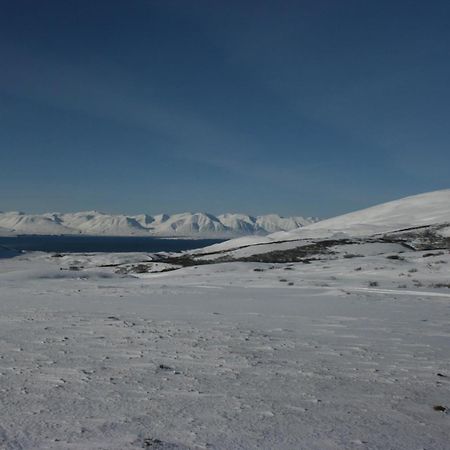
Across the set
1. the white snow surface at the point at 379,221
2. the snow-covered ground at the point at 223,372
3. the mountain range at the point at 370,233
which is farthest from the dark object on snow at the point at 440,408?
the white snow surface at the point at 379,221

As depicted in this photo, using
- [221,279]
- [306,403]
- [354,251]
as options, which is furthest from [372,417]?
[354,251]

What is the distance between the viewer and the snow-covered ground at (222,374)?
5000 mm

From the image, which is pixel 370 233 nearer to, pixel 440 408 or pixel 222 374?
pixel 222 374

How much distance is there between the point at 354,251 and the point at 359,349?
118ft

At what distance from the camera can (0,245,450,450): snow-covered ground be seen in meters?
Result: 5.00

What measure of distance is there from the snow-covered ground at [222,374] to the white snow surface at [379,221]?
52.1 meters

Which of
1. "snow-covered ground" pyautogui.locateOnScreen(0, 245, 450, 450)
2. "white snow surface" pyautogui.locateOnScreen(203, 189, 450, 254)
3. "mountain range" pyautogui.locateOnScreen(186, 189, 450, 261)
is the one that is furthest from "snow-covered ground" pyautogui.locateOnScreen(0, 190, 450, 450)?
"white snow surface" pyautogui.locateOnScreen(203, 189, 450, 254)

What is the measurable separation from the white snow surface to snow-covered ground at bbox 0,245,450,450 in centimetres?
5215

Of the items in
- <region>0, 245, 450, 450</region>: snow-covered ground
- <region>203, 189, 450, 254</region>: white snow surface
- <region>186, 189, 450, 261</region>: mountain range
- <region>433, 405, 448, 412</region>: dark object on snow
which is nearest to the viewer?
<region>0, 245, 450, 450</region>: snow-covered ground

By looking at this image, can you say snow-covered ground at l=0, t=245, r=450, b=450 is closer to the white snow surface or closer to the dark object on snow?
the dark object on snow

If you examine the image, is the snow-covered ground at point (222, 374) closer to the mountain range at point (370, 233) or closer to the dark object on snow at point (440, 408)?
the dark object on snow at point (440, 408)

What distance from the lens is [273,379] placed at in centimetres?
707

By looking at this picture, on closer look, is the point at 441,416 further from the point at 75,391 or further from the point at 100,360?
the point at 100,360

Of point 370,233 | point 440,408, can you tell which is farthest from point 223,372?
point 370,233
